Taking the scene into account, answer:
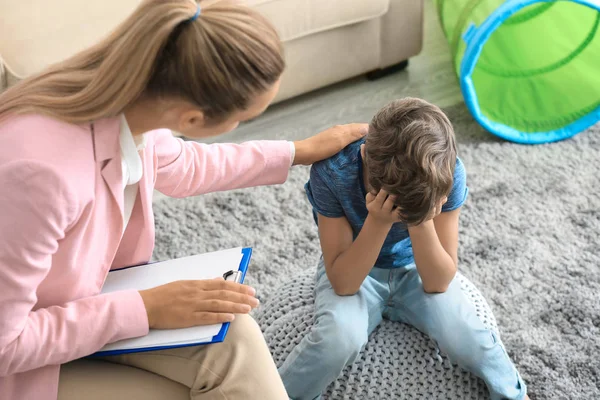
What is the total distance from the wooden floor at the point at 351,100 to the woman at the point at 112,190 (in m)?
1.08

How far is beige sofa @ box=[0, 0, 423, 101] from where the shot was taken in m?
1.69

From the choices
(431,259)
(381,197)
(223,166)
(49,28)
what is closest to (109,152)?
(223,166)

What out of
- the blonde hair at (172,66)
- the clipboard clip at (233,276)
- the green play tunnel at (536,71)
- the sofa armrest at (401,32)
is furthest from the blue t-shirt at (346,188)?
the sofa armrest at (401,32)

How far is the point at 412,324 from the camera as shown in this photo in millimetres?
1271

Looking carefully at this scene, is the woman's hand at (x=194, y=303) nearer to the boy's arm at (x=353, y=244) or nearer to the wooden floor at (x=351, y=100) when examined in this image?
the boy's arm at (x=353, y=244)

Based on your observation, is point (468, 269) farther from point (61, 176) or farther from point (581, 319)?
point (61, 176)

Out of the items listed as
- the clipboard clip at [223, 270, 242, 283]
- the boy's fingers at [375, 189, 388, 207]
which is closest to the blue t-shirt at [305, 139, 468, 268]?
the boy's fingers at [375, 189, 388, 207]

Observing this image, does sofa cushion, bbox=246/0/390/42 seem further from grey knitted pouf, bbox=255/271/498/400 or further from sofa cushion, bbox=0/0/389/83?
grey knitted pouf, bbox=255/271/498/400

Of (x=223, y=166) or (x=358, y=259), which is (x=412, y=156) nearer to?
(x=358, y=259)

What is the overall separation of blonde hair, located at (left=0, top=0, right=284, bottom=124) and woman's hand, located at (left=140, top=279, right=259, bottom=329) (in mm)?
252

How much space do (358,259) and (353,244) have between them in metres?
0.03

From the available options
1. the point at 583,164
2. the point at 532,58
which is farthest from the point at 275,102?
the point at 583,164

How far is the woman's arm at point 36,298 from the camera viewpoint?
0.83 metres

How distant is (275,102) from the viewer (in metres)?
2.22
